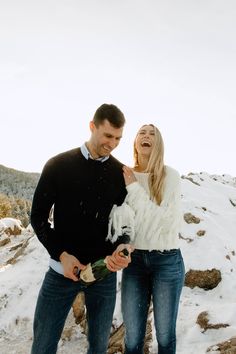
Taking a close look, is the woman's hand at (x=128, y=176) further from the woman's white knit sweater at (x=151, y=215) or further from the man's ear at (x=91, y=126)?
the man's ear at (x=91, y=126)

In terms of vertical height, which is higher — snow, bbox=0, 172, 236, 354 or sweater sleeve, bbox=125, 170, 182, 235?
sweater sleeve, bbox=125, 170, 182, 235

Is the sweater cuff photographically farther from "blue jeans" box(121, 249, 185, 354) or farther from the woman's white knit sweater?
"blue jeans" box(121, 249, 185, 354)

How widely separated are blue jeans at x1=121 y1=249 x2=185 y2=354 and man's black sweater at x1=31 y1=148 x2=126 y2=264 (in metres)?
0.54

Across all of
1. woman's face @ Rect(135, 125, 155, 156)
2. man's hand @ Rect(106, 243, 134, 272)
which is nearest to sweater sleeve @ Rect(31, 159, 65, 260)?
man's hand @ Rect(106, 243, 134, 272)

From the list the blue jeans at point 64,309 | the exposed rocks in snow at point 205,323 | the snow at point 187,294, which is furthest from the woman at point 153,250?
the exposed rocks in snow at point 205,323

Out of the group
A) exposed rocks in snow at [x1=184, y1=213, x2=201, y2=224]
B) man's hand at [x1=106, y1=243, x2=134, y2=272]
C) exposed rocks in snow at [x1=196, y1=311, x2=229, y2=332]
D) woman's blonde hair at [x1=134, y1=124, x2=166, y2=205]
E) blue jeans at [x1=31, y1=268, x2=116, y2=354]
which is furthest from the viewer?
exposed rocks in snow at [x1=184, y1=213, x2=201, y2=224]

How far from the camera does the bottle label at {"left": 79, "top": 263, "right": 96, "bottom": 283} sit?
284 cm

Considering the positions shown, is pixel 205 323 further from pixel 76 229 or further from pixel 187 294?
pixel 76 229

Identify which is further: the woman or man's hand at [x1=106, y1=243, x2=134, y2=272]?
the woman

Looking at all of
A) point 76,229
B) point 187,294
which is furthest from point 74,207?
point 187,294

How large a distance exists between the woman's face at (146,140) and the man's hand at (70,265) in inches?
51.5

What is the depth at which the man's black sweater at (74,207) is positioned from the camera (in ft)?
9.55

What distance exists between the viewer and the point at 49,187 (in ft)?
9.58

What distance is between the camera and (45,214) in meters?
2.93
